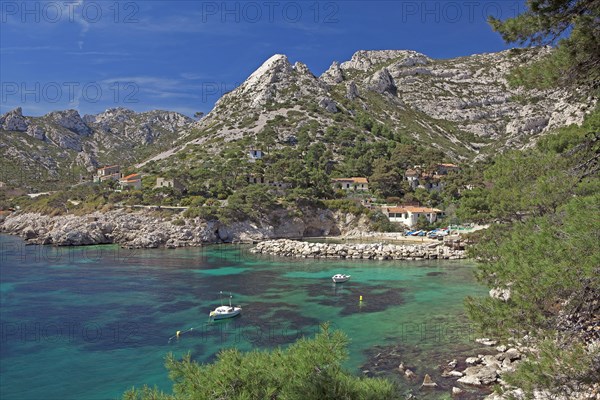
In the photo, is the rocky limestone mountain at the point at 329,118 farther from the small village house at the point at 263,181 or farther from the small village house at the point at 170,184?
the small village house at the point at 263,181

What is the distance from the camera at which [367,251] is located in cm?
3947

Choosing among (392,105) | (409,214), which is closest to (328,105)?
(392,105)

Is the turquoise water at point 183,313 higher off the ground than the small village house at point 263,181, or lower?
lower

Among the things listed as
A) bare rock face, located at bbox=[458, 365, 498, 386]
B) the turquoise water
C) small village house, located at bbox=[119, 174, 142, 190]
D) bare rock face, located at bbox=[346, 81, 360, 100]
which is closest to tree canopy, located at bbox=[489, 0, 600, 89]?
bare rock face, located at bbox=[458, 365, 498, 386]

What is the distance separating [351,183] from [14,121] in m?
96.7

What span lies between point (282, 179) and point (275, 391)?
59.1 metres

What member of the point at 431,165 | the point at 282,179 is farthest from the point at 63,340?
the point at 431,165

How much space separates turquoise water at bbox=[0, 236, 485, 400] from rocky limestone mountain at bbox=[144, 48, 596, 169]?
50034mm

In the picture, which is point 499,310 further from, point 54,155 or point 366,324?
point 54,155

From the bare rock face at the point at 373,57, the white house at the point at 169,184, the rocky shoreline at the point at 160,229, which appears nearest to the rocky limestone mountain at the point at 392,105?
the bare rock face at the point at 373,57

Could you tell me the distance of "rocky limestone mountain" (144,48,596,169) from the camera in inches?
3543

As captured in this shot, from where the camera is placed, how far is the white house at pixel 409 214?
54594 millimetres

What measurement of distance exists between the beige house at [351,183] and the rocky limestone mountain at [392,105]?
21031 millimetres

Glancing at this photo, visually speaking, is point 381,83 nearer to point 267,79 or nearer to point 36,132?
point 267,79
